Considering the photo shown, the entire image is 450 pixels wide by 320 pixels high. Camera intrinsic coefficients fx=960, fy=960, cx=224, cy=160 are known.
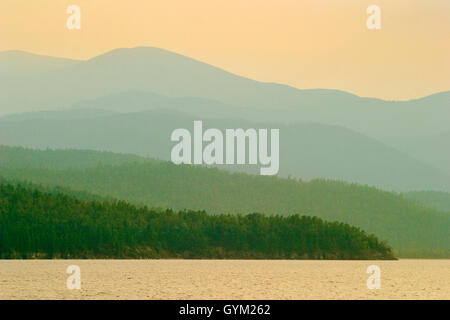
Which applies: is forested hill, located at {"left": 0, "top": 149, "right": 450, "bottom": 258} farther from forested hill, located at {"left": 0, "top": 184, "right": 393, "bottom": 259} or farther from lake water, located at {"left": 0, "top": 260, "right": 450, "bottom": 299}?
lake water, located at {"left": 0, "top": 260, "right": 450, "bottom": 299}

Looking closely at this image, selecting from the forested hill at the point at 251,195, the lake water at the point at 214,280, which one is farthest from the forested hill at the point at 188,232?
the forested hill at the point at 251,195

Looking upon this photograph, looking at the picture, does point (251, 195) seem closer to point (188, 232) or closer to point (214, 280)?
point (188, 232)

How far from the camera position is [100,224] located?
297ft

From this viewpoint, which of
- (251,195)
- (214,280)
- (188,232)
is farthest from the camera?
(251,195)

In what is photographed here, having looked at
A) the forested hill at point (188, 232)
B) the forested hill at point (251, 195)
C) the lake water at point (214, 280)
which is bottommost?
the lake water at point (214, 280)

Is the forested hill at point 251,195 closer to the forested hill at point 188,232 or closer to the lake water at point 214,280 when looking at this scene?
the forested hill at point 188,232

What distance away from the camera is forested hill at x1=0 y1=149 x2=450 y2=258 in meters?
136

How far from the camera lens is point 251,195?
148375mm

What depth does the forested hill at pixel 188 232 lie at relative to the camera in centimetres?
8950

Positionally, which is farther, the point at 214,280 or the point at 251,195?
the point at 251,195

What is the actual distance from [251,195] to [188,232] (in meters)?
55.2

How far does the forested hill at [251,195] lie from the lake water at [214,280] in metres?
47.8

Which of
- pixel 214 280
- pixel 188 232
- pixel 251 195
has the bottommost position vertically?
pixel 214 280

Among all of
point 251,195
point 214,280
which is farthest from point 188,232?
point 251,195
